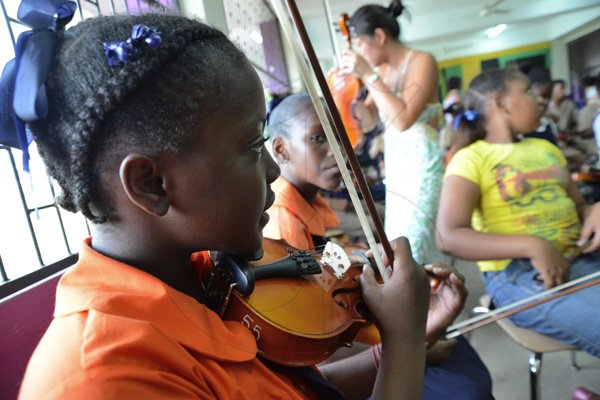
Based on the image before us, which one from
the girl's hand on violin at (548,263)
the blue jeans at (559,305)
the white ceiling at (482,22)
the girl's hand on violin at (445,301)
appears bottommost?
the blue jeans at (559,305)

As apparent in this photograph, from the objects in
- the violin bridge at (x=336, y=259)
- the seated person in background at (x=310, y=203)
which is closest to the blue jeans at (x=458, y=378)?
the seated person in background at (x=310, y=203)

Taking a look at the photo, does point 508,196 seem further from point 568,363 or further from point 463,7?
point 463,7

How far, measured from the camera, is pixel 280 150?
716mm

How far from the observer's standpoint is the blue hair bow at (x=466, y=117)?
1.37 m

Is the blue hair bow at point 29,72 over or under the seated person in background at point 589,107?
over

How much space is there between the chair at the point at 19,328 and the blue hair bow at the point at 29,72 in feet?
1.40

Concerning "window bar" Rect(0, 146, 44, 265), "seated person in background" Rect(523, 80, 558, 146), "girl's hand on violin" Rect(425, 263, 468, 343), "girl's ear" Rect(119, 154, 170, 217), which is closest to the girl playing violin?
"girl's ear" Rect(119, 154, 170, 217)

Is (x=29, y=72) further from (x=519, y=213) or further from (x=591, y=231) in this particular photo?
(x=591, y=231)

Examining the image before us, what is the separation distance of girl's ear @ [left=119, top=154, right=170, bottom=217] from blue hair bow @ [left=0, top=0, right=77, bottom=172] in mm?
105

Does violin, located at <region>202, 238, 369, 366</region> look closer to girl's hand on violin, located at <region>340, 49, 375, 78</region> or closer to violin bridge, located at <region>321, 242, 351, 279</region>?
violin bridge, located at <region>321, 242, 351, 279</region>

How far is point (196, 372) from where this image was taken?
17.9 inches

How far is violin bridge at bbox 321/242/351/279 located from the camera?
0.63 metres

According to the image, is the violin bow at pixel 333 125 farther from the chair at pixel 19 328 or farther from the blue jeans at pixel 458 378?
the chair at pixel 19 328

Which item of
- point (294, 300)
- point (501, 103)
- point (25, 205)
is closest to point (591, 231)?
point (501, 103)
